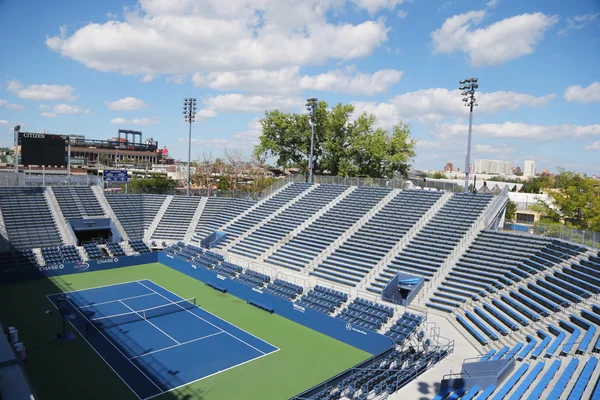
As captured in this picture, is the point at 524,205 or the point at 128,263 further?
the point at 524,205

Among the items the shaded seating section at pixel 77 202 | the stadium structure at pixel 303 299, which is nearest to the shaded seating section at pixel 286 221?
the stadium structure at pixel 303 299

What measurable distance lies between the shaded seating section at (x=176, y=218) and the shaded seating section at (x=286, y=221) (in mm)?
8109

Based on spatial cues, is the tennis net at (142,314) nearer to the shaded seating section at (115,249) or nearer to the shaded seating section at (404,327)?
the shaded seating section at (404,327)

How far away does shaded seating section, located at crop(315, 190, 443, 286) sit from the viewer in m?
26.5

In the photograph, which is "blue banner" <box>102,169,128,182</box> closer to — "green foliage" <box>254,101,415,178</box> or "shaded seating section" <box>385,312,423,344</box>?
"green foliage" <box>254,101,415,178</box>

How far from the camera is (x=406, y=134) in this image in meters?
50.6

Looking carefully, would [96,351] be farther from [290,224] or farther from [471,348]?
[290,224]

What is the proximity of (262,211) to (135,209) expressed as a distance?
42.3 ft

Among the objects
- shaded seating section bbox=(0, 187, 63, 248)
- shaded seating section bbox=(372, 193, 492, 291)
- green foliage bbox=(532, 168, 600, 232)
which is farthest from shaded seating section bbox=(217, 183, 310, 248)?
green foliage bbox=(532, 168, 600, 232)

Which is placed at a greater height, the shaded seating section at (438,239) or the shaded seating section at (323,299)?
the shaded seating section at (438,239)

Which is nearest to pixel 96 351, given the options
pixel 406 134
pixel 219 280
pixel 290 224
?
pixel 219 280

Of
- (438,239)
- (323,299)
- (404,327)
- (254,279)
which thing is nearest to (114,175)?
(254,279)

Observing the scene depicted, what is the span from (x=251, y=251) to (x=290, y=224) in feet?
14.8

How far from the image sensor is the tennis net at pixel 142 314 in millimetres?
20700
